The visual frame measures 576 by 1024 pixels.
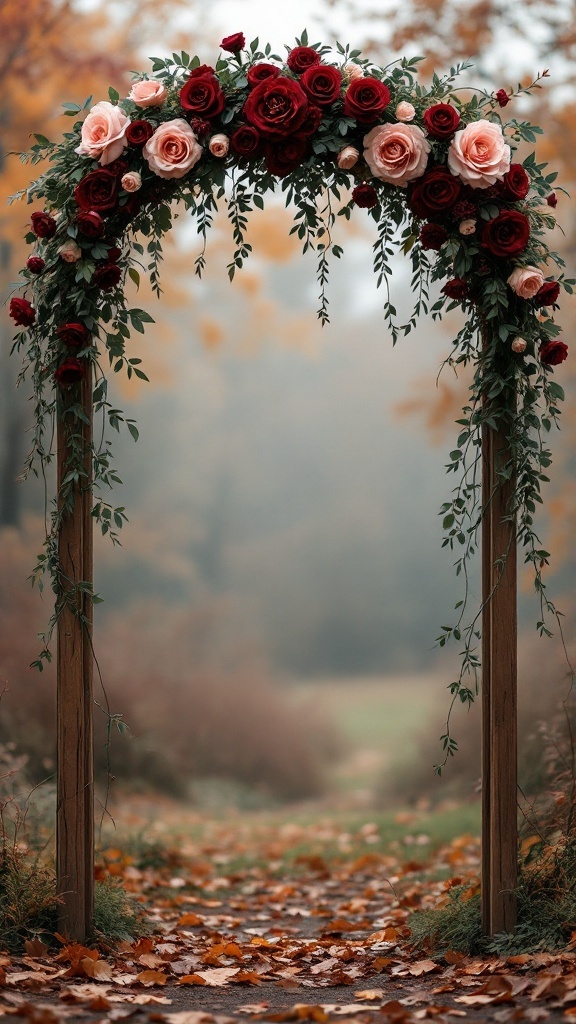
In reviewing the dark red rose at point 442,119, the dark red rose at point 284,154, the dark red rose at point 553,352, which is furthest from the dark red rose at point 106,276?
the dark red rose at point 553,352

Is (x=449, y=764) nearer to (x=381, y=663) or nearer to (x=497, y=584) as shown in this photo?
(x=497, y=584)

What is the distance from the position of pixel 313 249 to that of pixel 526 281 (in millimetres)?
702

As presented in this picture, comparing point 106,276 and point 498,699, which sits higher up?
point 106,276

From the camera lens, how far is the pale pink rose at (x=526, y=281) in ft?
9.48

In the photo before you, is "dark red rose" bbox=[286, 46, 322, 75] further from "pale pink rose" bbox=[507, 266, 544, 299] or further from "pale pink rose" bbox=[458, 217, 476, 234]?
"pale pink rose" bbox=[507, 266, 544, 299]

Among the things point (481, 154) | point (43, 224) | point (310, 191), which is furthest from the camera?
point (310, 191)

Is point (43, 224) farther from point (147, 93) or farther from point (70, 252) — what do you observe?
point (147, 93)

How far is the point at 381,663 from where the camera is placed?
61.3ft

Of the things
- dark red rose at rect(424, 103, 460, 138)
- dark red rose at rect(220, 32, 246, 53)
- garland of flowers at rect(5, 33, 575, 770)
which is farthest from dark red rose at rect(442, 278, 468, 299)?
dark red rose at rect(220, 32, 246, 53)

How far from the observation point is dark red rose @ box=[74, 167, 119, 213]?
295cm

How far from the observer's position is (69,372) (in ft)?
9.77

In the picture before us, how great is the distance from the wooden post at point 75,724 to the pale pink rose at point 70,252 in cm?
40

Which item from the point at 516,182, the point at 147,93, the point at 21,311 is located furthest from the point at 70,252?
the point at 516,182

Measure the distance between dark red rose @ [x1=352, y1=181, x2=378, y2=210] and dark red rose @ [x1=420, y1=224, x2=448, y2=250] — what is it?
20cm
